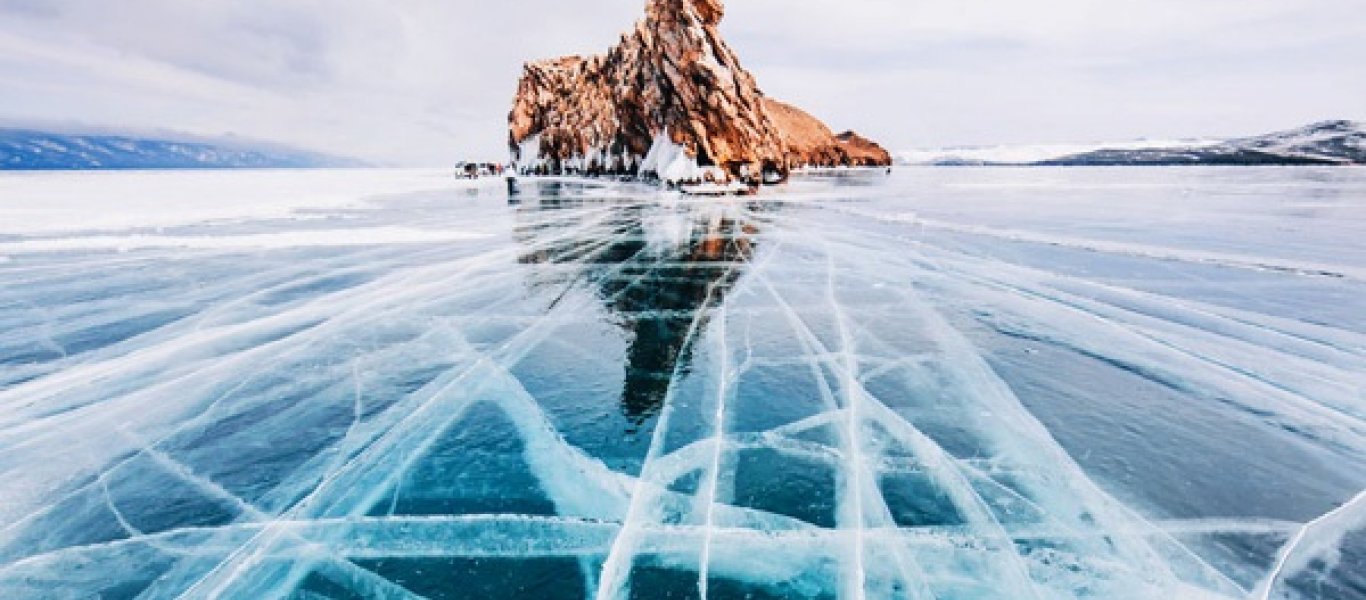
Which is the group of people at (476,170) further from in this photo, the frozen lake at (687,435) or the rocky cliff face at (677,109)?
the frozen lake at (687,435)

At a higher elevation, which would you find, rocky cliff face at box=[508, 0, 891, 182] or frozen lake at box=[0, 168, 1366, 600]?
rocky cliff face at box=[508, 0, 891, 182]

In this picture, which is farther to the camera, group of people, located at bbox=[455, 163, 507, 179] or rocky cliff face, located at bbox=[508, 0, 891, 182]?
group of people, located at bbox=[455, 163, 507, 179]

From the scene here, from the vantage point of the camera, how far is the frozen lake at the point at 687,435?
419 cm

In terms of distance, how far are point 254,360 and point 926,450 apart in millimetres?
8843

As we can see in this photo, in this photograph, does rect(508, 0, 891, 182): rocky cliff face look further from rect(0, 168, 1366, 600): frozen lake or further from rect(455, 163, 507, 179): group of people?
rect(0, 168, 1366, 600): frozen lake

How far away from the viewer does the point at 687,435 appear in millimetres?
6043

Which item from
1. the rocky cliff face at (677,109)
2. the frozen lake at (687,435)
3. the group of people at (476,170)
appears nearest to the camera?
the frozen lake at (687,435)

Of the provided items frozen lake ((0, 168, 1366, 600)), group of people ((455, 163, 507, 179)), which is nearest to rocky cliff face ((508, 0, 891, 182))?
group of people ((455, 163, 507, 179))

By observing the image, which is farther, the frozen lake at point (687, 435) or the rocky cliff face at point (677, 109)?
the rocky cliff face at point (677, 109)

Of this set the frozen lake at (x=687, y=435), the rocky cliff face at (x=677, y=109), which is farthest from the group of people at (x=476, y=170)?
the frozen lake at (x=687, y=435)

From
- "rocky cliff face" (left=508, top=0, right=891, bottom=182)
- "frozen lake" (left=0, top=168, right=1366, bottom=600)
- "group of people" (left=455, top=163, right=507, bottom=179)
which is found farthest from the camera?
"group of people" (left=455, top=163, right=507, bottom=179)

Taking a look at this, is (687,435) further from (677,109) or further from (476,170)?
(476,170)

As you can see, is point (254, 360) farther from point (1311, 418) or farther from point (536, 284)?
point (1311, 418)

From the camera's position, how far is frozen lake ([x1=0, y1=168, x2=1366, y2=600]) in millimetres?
4188
